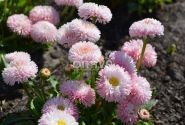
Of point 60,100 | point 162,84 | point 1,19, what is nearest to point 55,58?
point 1,19

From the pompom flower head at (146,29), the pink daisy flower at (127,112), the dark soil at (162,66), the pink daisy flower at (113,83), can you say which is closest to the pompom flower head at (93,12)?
the pompom flower head at (146,29)

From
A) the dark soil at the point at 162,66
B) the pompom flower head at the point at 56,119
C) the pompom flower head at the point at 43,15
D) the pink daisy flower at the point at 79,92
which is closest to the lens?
the pompom flower head at the point at 56,119

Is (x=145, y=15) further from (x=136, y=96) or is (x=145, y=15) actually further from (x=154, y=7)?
(x=136, y=96)

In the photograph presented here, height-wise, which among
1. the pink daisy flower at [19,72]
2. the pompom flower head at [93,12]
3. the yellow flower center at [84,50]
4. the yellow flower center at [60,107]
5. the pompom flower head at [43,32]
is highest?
the pompom flower head at [43,32]

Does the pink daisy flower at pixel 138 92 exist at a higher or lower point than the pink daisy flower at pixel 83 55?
lower

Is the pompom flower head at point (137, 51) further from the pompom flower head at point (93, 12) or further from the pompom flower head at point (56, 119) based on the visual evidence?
the pompom flower head at point (56, 119)

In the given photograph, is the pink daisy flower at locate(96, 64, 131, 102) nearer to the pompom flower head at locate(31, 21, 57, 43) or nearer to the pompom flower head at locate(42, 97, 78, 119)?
the pompom flower head at locate(42, 97, 78, 119)

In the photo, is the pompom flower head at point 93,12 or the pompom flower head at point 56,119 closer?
the pompom flower head at point 56,119

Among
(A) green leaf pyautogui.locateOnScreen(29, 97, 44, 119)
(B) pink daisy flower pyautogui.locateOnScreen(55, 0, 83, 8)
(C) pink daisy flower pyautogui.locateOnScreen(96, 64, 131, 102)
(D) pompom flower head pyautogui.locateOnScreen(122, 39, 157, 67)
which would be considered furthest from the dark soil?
(C) pink daisy flower pyautogui.locateOnScreen(96, 64, 131, 102)
